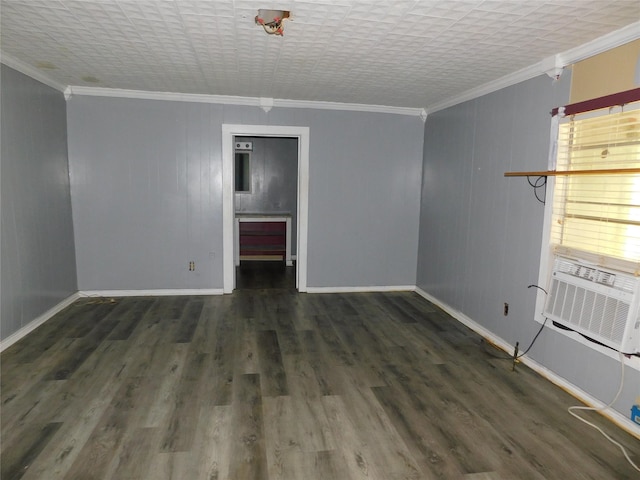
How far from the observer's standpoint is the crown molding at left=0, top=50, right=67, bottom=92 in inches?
131

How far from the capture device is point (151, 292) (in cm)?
495

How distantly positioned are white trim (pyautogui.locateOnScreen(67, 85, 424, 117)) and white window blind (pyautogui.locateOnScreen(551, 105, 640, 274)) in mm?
2507

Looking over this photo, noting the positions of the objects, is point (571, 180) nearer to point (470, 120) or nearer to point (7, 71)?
point (470, 120)

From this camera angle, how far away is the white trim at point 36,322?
11.0ft

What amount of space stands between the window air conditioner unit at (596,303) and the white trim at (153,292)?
12.2 feet

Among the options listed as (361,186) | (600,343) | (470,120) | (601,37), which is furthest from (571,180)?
(361,186)

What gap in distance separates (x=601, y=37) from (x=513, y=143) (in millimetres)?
1001

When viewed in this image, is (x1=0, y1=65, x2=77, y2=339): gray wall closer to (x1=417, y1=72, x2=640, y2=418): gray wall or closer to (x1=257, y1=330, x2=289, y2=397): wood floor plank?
(x1=257, y1=330, x2=289, y2=397): wood floor plank

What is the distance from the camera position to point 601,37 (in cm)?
259

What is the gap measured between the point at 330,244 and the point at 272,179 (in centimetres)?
265

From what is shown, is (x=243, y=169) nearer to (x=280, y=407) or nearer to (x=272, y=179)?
(x=272, y=179)

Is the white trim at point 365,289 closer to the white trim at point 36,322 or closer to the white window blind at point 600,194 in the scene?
the white window blind at point 600,194

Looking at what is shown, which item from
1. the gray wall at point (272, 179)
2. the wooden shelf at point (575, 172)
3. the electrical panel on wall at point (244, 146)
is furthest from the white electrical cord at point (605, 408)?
the electrical panel on wall at point (244, 146)

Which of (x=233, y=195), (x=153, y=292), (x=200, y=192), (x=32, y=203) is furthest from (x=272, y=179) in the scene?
(x=32, y=203)
